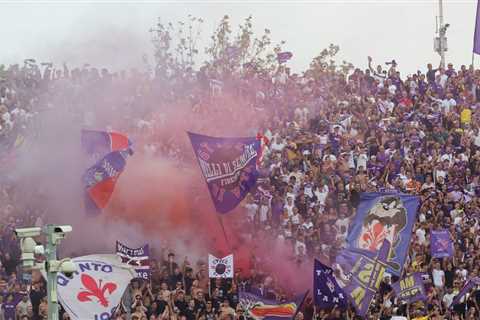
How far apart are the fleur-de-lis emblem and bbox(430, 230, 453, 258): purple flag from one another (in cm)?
724

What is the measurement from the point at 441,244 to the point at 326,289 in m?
3.61

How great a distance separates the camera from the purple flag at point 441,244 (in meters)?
23.1

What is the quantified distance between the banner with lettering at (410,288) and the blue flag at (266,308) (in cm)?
200

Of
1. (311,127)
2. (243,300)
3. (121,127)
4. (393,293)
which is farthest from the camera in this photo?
(311,127)

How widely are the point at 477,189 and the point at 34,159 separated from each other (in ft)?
30.3

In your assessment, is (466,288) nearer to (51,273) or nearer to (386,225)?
(386,225)

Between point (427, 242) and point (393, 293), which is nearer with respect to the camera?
point (393, 293)

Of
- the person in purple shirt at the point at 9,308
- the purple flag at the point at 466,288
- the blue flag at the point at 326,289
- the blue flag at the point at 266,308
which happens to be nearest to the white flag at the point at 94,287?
the person in purple shirt at the point at 9,308

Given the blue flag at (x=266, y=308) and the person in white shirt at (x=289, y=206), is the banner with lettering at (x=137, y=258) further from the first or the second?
the person in white shirt at (x=289, y=206)

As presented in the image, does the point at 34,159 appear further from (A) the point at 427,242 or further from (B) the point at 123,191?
(A) the point at 427,242

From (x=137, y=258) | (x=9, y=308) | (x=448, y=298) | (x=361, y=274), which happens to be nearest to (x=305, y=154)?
(x=448, y=298)

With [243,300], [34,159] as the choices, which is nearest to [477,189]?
[243,300]

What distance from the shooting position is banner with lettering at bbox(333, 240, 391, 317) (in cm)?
2039

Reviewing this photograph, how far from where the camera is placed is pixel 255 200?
910 inches
